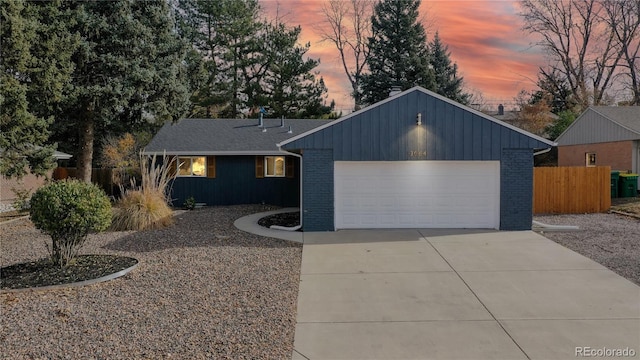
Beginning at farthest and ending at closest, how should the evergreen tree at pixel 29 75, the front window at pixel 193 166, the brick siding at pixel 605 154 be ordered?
1. the brick siding at pixel 605 154
2. the front window at pixel 193 166
3. the evergreen tree at pixel 29 75

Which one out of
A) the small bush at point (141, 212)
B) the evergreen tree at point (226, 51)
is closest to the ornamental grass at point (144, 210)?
the small bush at point (141, 212)

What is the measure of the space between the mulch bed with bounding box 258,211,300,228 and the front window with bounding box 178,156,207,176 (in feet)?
15.2

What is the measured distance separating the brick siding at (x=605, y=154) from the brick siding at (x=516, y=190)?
1157 centimetres

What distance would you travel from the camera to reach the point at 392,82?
31.3m

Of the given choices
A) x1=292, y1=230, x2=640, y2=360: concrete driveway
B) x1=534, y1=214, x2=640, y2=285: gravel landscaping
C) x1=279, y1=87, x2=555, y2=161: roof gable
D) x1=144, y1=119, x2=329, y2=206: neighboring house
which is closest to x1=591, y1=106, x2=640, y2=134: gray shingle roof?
x1=534, y1=214, x2=640, y2=285: gravel landscaping

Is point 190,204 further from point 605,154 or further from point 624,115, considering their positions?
point 624,115

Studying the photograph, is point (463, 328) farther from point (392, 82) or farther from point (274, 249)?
point (392, 82)

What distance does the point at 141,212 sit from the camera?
11.5 meters

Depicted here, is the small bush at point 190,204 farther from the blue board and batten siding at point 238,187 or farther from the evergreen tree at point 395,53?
the evergreen tree at point 395,53

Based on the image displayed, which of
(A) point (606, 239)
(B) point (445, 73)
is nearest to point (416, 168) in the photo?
(A) point (606, 239)

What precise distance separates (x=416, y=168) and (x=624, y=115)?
15843 mm

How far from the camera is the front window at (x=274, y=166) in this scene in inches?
675

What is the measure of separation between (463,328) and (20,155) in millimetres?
13912

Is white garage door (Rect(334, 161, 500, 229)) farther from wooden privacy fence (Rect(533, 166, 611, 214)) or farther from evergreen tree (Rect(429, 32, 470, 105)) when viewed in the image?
evergreen tree (Rect(429, 32, 470, 105))
